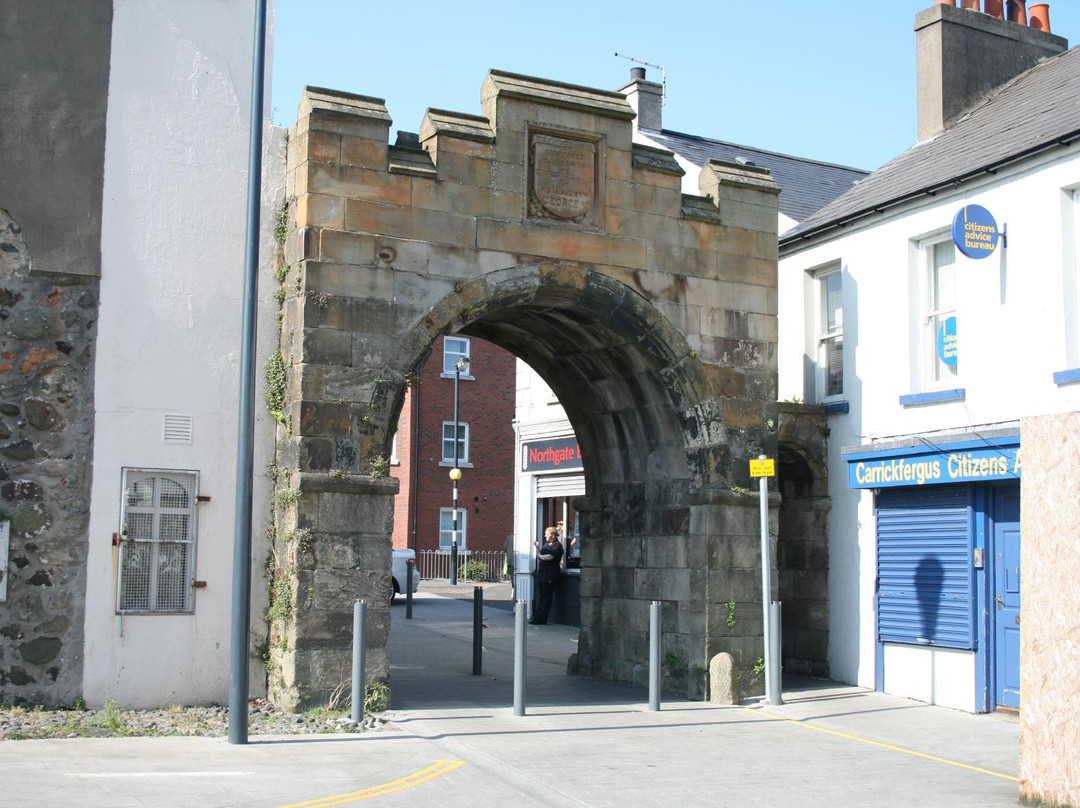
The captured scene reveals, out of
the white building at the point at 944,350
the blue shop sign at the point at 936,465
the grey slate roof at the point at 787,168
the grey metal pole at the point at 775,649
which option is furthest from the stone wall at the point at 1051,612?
the grey slate roof at the point at 787,168

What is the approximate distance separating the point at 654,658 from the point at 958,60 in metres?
9.55

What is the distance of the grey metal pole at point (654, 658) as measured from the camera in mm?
12492

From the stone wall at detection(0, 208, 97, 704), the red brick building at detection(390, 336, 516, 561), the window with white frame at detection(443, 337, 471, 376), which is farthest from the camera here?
the window with white frame at detection(443, 337, 471, 376)

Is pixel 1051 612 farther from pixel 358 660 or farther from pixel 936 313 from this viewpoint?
pixel 936 313

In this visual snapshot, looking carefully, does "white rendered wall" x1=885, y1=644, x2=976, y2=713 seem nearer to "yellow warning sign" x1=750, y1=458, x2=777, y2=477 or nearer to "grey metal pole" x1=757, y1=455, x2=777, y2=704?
"grey metal pole" x1=757, y1=455, x2=777, y2=704

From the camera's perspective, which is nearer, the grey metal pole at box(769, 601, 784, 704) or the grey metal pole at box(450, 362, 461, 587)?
the grey metal pole at box(769, 601, 784, 704)

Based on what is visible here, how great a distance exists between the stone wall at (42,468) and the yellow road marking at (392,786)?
382cm

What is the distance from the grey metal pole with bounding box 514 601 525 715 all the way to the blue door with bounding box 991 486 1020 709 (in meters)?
4.95

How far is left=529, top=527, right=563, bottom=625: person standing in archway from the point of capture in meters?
21.6

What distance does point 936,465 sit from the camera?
533 inches

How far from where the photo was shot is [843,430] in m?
15.5

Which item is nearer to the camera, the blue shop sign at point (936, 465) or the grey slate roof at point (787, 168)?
the blue shop sign at point (936, 465)

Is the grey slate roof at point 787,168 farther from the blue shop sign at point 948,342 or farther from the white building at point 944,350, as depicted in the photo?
the blue shop sign at point 948,342

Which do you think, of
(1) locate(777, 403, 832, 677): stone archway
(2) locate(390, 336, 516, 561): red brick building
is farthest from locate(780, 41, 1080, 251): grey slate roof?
(2) locate(390, 336, 516, 561): red brick building
